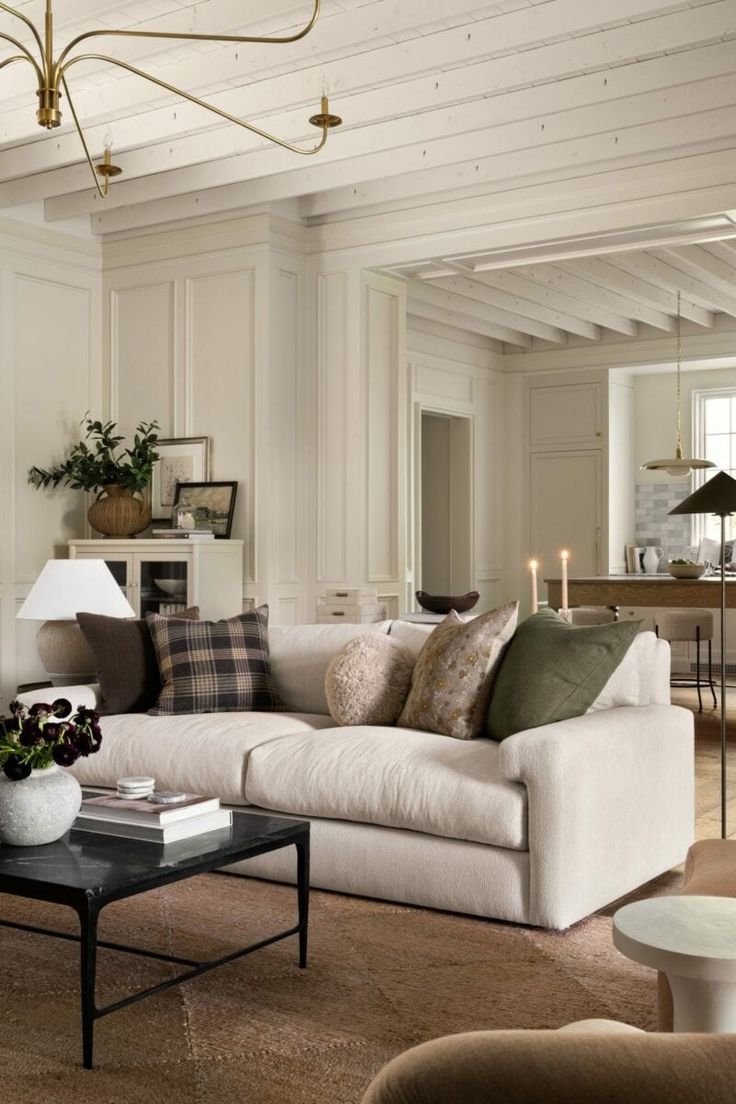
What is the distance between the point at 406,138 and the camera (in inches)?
213

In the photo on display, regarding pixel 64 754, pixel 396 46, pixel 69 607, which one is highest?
pixel 396 46

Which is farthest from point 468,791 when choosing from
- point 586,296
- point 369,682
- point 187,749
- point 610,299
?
point 610,299

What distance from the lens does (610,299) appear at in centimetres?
897

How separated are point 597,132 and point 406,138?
0.85 metres

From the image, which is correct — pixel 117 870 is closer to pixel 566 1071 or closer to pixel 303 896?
pixel 303 896

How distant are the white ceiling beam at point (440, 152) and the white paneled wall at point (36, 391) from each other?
20.4 inches

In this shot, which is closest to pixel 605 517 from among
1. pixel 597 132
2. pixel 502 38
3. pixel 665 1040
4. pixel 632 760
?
pixel 597 132

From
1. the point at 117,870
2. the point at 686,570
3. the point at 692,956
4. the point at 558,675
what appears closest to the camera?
the point at 692,956

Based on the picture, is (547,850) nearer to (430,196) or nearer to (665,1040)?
(665,1040)

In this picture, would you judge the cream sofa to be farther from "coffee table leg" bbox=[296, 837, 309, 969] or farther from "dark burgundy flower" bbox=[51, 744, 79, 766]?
"dark burgundy flower" bbox=[51, 744, 79, 766]

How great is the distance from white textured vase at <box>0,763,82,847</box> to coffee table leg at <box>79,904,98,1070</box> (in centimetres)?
39

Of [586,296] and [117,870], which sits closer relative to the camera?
[117,870]

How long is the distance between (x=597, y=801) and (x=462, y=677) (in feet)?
2.07

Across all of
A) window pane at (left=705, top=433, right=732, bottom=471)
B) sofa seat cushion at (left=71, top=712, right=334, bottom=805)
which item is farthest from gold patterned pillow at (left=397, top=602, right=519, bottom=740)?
window pane at (left=705, top=433, right=732, bottom=471)
